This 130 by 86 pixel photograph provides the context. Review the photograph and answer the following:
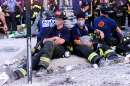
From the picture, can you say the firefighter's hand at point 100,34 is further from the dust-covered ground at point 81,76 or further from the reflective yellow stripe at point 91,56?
the dust-covered ground at point 81,76

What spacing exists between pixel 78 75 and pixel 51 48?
167 cm

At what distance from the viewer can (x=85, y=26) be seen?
11.8 m

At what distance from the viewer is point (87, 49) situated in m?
10.7

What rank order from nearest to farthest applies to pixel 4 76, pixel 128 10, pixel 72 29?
pixel 4 76 < pixel 72 29 < pixel 128 10

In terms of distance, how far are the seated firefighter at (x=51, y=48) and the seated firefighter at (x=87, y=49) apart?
0.27 metres

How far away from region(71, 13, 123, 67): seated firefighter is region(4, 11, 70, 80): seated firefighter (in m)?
0.27

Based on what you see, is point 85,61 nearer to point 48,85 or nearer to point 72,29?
point 72,29

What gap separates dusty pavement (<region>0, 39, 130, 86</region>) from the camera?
8.02 meters

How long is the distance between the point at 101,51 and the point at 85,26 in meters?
1.19

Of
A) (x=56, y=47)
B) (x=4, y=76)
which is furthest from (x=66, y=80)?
(x=56, y=47)

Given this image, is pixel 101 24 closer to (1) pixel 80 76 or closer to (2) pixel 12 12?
(1) pixel 80 76

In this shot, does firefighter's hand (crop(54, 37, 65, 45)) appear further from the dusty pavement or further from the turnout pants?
the dusty pavement

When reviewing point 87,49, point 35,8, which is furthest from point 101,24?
point 35,8

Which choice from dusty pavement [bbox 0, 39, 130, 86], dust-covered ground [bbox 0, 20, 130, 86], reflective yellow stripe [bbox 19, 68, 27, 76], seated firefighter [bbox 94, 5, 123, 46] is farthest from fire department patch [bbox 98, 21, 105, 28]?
reflective yellow stripe [bbox 19, 68, 27, 76]
